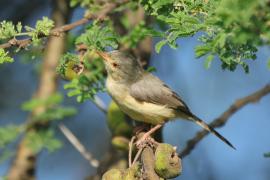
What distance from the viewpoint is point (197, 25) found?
243cm

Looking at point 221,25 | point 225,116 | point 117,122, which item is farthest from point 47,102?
point 221,25

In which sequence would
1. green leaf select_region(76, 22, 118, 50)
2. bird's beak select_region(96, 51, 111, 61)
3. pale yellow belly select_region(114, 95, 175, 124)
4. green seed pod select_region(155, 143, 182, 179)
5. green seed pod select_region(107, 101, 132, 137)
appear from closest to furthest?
1. green seed pod select_region(155, 143, 182, 179)
2. green leaf select_region(76, 22, 118, 50)
3. bird's beak select_region(96, 51, 111, 61)
4. green seed pod select_region(107, 101, 132, 137)
5. pale yellow belly select_region(114, 95, 175, 124)

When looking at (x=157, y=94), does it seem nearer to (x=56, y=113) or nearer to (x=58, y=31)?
(x=56, y=113)

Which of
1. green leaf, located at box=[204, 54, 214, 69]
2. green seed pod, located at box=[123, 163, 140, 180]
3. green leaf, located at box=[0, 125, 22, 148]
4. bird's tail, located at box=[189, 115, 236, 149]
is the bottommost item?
bird's tail, located at box=[189, 115, 236, 149]

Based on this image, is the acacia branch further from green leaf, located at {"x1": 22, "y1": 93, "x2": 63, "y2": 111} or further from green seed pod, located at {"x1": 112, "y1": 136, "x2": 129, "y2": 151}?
green seed pod, located at {"x1": 112, "y1": 136, "x2": 129, "y2": 151}

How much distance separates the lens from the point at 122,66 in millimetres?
4258

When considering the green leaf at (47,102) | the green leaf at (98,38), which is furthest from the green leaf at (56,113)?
the green leaf at (98,38)

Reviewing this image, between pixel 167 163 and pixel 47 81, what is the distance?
7.56 ft

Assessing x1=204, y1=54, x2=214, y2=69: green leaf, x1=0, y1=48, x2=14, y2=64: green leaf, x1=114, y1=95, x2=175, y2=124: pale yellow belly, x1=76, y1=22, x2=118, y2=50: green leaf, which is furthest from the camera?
x1=114, y1=95, x2=175, y2=124: pale yellow belly

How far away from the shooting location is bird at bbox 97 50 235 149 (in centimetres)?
404

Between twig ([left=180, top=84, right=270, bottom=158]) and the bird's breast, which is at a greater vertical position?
the bird's breast

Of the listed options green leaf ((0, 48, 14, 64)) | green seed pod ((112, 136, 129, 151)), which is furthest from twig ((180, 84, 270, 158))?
green leaf ((0, 48, 14, 64))

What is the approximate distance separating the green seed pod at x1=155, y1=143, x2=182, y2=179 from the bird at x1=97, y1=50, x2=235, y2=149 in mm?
1643

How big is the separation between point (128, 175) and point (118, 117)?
166 cm
